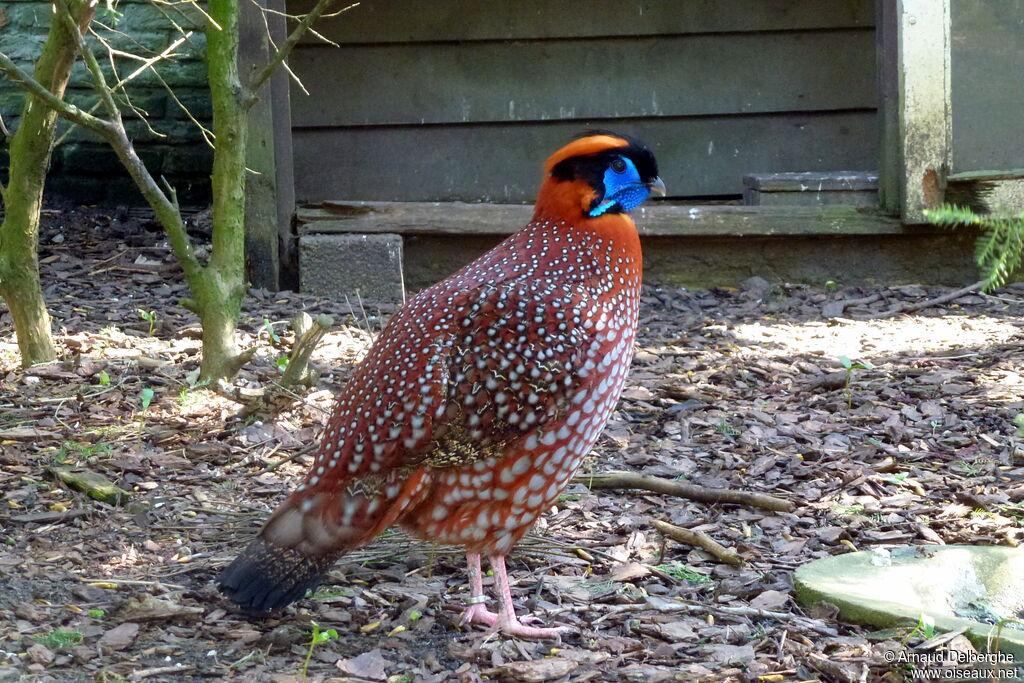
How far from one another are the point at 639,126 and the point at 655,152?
21 cm

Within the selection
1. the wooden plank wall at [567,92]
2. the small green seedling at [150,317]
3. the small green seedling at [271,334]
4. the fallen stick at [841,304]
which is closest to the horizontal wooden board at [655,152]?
the wooden plank wall at [567,92]

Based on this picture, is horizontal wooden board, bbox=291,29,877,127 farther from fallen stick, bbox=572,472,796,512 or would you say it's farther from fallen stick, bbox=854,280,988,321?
fallen stick, bbox=572,472,796,512

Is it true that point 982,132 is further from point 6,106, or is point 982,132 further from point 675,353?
point 6,106

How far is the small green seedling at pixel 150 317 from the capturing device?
5075 millimetres

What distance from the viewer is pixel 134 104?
656cm

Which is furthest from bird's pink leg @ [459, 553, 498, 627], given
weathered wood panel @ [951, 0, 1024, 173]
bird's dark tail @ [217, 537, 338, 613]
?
weathered wood panel @ [951, 0, 1024, 173]

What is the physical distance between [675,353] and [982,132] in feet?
7.47

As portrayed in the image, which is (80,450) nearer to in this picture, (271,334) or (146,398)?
(146,398)

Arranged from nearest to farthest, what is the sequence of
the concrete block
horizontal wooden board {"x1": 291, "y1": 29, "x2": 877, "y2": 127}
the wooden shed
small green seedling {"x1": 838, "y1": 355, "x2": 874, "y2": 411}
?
small green seedling {"x1": 838, "y1": 355, "x2": 874, "y2": 411}
the concrete block
the wooden shed
horizontal wooden board {"x1": 291, "y1": 29, "x2": 877, "y2": 127}

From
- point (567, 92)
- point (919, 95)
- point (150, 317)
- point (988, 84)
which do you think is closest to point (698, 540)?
point (150, 317)

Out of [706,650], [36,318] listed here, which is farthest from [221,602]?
[36,318]

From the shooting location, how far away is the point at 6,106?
6.68m

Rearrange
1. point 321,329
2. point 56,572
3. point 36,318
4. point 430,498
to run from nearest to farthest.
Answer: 1. point 430,498
2. point 56,572
3. point 321,329
4. point 36,318

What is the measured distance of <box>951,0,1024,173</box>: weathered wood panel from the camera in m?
5.81
